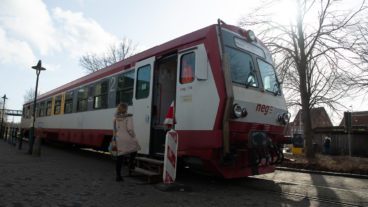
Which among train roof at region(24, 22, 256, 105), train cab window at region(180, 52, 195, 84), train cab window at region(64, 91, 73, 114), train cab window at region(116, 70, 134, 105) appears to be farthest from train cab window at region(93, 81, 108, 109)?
train cab window at region(180, 52, 195, 84)

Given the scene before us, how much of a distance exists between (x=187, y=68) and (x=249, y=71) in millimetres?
1320

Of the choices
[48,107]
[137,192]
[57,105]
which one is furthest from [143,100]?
[48,107]

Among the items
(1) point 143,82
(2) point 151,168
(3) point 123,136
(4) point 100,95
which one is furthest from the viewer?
(4) point 100,95

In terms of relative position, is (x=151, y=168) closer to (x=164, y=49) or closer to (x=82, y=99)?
(x=164, y=49)

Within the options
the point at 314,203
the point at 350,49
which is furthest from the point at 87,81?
the point at 350,49

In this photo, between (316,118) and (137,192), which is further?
(316,118)

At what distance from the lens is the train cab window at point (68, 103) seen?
581 inches

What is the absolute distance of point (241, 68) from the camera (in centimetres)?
750

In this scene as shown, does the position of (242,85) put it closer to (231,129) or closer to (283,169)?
(231,129)

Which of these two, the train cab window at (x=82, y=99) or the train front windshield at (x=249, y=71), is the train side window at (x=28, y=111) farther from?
the train front windshield at (x=249, y=71)

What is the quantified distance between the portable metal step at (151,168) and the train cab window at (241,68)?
2329mm

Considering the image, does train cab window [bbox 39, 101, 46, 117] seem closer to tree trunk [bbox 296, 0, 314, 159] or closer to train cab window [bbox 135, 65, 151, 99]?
train cab window [bbox 135, 65, 151, 99]

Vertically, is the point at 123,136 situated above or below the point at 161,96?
below

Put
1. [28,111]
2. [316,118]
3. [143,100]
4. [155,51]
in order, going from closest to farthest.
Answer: [155,51] < [143,100] < [28,111] < [316,118]
